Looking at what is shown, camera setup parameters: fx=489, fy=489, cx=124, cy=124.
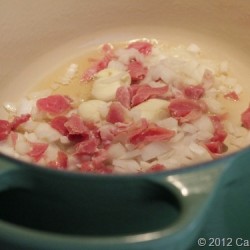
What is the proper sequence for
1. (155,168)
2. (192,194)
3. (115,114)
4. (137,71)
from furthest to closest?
(137,71)
(115,114)
(155,168)
(192,194)

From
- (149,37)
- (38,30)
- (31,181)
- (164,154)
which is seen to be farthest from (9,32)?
(31,181)

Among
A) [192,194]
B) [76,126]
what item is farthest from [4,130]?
[192,194]

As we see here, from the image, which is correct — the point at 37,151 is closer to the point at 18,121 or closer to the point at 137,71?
the point at 18,121

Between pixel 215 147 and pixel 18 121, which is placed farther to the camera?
pixel 18 121

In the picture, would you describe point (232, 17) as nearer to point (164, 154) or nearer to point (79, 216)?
point (164, 154)

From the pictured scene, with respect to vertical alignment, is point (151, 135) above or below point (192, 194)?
below

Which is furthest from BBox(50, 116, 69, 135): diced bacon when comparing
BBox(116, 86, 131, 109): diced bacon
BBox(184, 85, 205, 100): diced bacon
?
BBox(184, 85, 205, 100): diced bacon

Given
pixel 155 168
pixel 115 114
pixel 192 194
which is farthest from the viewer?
pixel 115 114
